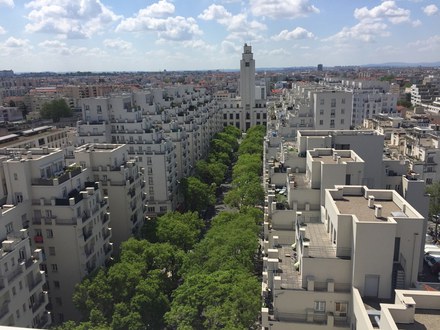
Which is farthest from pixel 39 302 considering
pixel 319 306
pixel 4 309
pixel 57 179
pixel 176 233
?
pixel 319 306

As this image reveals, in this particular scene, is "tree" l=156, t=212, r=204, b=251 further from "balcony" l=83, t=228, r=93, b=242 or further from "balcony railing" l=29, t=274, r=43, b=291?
"balcony railing" l=29, t=274, r=43, b=291

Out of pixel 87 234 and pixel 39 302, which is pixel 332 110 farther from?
pixel 39 302

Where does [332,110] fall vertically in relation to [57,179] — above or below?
above

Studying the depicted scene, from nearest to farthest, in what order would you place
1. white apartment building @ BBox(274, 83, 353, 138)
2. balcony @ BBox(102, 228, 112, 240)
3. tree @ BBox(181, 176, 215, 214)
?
balcony @ BBox(102, 228, 112, 240), white apartment building @ BBox(274, 83, 353, 138), tree @ BBox(181, 176, 215, 214)

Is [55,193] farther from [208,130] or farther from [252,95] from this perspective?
[252,95]

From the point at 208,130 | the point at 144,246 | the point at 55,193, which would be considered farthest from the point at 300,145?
the point at 208,130

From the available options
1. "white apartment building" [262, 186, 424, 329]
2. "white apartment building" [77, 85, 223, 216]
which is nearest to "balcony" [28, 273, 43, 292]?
"white apartment building" [262, 186, 424, 329]

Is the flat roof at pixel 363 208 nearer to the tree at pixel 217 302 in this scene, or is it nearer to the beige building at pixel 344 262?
the beige building at pixel 344 262
